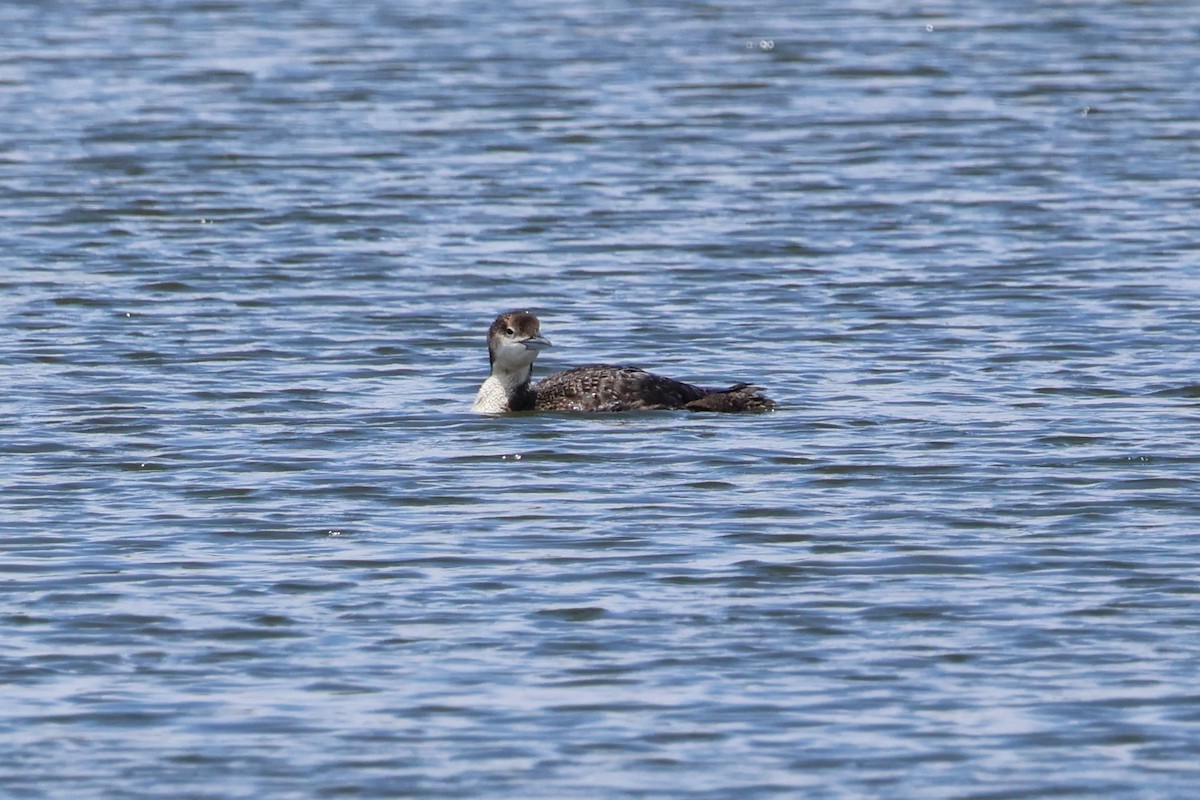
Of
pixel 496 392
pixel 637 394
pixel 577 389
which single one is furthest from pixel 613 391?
pixel 496 392

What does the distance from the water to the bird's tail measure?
10cm

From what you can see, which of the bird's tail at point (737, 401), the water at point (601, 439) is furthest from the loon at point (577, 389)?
the water at point (601, 439)

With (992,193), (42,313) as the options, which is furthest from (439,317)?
(992,193)

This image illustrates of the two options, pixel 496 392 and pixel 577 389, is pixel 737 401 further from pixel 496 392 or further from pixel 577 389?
pixel 496 392

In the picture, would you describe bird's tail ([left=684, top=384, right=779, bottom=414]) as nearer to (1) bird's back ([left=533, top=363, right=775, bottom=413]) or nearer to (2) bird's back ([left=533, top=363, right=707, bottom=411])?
(1) bird's back ([left=533, top=363, right=775, bottom=413])

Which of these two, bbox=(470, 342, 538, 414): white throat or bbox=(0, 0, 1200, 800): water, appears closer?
bbox=(0, 0, 1200, 800): water

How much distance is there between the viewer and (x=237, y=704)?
8906 millimetres

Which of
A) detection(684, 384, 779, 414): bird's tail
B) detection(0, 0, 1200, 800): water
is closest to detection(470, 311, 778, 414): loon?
detection(684, 384, 779, 414): bird's tail

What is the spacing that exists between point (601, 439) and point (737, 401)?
2.65ft

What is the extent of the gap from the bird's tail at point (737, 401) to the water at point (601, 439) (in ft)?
0.32

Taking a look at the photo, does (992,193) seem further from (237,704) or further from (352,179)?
(237,704)

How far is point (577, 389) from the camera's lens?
14188 millimetres

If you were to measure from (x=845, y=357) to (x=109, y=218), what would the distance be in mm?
7848

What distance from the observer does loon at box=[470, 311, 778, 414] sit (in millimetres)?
13898
